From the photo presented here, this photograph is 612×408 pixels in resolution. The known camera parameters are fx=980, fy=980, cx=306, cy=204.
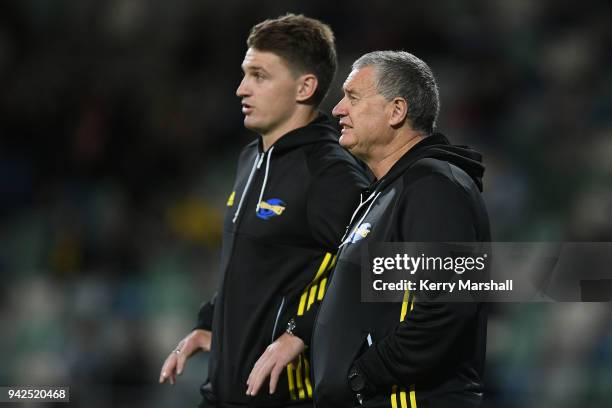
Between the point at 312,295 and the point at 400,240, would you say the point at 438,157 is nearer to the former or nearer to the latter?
the point at 400,240

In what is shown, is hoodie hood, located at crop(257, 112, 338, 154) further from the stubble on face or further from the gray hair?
the gray hair

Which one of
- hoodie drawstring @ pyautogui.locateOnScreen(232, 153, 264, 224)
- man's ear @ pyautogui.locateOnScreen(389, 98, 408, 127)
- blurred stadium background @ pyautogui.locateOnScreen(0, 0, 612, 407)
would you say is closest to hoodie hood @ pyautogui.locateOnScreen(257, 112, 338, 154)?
hoodie drawstring @ pyautogui.locateOnScreen(232, 153, 264, 224)

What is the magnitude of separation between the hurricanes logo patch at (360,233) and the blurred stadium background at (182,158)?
3.25 m

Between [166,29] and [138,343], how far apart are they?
3333mm

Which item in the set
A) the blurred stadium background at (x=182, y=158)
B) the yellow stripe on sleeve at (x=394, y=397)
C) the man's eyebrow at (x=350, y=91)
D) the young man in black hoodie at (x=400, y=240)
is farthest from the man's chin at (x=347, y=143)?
the blurred stadium background at (x=182, y=158)

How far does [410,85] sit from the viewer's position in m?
2.78

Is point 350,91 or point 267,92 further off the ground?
point 267,92

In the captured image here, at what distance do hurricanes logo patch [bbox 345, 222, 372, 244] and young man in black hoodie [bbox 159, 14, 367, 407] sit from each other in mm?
304

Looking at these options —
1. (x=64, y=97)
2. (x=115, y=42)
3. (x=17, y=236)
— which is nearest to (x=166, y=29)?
(x=115, y=42)

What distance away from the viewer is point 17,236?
7.47 metres

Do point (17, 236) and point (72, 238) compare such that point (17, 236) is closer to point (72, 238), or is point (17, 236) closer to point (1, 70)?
point (72, 238)

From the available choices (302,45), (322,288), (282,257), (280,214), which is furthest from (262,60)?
(322,288)

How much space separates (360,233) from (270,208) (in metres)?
0.56

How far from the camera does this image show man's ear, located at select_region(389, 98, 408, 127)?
9.08ft
